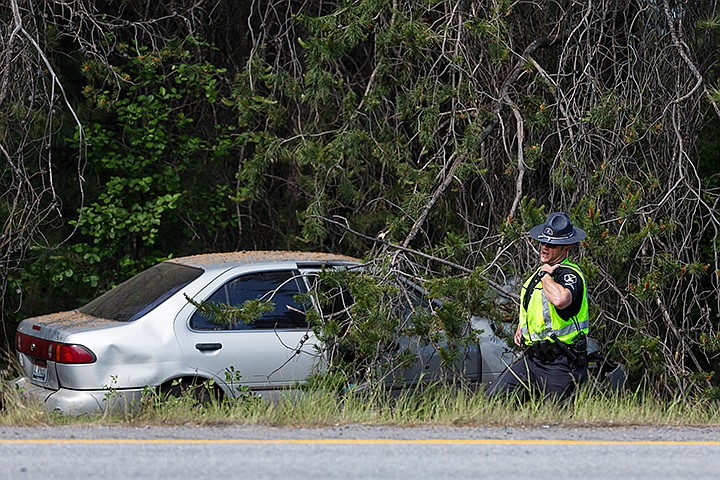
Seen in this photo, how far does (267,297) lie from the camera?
855 cm

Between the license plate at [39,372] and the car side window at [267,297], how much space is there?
3.89 ft

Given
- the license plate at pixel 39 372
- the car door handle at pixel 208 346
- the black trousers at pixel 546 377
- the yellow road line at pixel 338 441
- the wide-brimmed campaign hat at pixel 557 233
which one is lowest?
the yellow road line at pixel 338 441

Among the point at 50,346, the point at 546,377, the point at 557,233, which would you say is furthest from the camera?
the point at 50,346

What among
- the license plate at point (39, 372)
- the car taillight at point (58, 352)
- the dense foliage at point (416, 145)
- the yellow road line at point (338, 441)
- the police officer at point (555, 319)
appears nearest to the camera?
the yellow road line at point (338, 441)

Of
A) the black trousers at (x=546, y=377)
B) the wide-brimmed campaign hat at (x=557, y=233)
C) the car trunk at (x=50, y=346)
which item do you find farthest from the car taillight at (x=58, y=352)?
the wide-brimmed campaign hat at (x=557, y=233)

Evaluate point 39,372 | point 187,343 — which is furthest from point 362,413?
point 39,372

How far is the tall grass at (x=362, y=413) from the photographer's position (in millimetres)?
7336

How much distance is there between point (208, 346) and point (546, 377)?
2.52 metres

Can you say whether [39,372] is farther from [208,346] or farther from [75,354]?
[208,346]

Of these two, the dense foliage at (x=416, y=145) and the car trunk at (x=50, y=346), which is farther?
the dense foliage at (x=416, y=145)

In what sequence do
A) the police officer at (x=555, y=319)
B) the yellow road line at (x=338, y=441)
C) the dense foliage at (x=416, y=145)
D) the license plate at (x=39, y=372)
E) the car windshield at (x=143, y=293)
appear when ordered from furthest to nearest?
the dense foliage at (x=416, y=145) < the car windshield at (x=143, y=293) < the license plate at (x=39, y=372) < the police officer at (x=555, y=319) < the yellow road line at (x=338, y=441)

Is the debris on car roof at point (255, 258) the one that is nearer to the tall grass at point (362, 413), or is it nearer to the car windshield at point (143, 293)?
the car windshield at point (143, 293)

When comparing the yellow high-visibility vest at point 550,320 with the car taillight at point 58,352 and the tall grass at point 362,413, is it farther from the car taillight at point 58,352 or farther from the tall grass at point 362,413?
the car taillight at point 58,352

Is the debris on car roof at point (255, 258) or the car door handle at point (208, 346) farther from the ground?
the debris on car roof at point (255, 258)
